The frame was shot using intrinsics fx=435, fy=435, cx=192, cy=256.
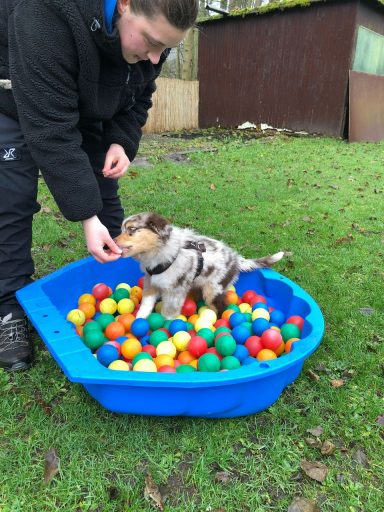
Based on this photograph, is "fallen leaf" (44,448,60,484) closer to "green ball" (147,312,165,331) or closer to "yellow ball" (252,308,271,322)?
"green ball" (147,312,165,331)

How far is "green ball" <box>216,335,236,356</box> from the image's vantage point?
2850 mm

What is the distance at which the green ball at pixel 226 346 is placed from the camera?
2.85 metres

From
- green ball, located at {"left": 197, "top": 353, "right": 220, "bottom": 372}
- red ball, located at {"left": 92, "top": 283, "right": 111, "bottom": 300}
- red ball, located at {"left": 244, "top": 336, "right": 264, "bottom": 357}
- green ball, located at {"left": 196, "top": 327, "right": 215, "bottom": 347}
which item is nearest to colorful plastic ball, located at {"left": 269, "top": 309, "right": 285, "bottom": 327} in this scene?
red ball, located at {"left": 244, "top": 336, "right": 264, "bottom": 357}

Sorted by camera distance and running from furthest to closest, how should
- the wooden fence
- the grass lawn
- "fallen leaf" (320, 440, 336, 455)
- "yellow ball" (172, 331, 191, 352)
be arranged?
the wooden fence → "yellow ball" (172, 331, 191, 352) → "fallen leaf" (320, 440, 336, 455) → the grass lawn

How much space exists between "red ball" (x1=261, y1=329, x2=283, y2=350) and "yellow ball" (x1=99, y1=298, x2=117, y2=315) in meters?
1.30

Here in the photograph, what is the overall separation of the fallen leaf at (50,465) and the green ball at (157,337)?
1044 mm

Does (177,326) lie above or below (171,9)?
below

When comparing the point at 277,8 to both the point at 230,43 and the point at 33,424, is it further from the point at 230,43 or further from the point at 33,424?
the point at 33,424

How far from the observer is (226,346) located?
9.34ft

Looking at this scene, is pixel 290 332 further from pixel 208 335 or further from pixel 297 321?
pixel 208 335

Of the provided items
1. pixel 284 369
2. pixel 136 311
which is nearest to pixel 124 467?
pixel 284 369

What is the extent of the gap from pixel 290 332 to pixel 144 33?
6.80 ft

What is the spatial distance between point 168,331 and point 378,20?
14.6 meters

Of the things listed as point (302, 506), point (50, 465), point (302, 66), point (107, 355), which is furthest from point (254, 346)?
point (302, 66)
